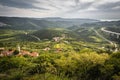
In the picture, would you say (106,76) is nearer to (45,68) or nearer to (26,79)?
(45,68)

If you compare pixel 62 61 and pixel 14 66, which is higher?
pixel 62 61

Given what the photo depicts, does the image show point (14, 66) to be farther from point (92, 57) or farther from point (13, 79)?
point (92, 57)

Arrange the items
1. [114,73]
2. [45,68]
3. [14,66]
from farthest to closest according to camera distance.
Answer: [14,66]
[45,68]
[114,73]

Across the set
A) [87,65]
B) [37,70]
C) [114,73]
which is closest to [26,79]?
[37,70]

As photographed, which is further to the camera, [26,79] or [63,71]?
[63,71]

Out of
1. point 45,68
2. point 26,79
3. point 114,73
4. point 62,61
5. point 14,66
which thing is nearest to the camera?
point 26,79

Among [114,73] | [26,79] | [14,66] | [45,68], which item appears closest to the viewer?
[26,79]

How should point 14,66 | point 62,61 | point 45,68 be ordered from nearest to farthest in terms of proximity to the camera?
point 45,68 → point 62,61 → point 14,66

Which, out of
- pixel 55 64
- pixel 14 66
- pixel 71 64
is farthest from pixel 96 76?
pixel 14 66

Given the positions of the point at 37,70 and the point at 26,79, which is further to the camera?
the point at 37,70
